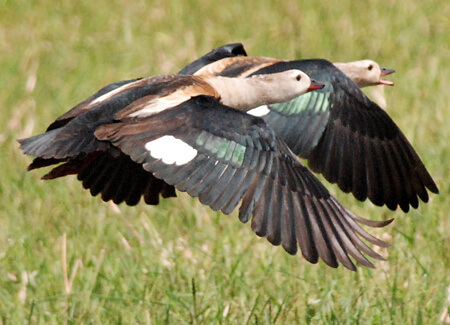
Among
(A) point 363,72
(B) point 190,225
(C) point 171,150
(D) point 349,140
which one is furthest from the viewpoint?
(A) point 363,72

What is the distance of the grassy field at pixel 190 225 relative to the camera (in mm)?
5340

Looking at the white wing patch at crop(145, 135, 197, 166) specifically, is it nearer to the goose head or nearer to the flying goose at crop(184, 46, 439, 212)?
the flying goose at crop(184, 46, 439, 212)

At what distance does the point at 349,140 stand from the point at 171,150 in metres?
1.69

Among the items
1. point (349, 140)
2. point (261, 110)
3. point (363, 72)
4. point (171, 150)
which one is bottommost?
point (171, 150)

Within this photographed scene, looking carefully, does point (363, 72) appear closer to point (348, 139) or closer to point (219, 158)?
point (348, 139)

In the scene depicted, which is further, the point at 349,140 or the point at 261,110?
the point at 261,110

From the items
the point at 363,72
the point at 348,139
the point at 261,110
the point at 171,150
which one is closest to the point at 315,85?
the point at 348,139

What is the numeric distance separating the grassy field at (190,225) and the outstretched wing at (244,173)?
0.51 meters

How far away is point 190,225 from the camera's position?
21.3 feet

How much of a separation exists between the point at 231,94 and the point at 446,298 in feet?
5.17

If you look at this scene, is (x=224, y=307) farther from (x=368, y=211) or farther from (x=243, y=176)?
(x=368, y=211)

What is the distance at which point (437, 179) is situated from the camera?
679 centimetres

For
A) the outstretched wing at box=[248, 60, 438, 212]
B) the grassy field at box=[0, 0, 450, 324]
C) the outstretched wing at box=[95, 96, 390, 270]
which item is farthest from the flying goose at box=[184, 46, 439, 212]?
the outstretched wing at box=[95, 96, 390, 270]

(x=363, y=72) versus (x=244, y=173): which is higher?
(x=363, y=72)
